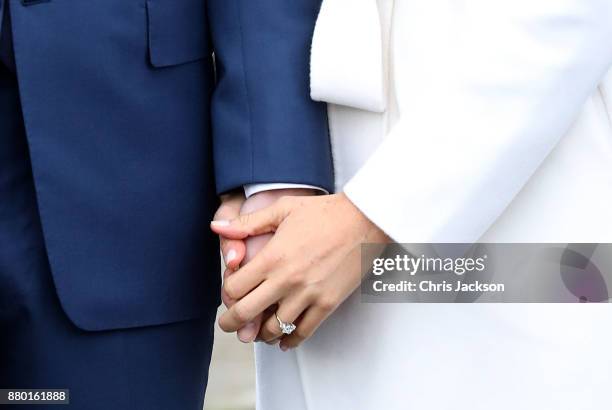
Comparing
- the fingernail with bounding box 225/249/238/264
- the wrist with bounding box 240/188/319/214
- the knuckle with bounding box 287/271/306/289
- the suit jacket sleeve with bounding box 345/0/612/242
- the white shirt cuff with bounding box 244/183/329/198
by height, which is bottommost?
the knuckle with bounding box 287/271/306/289

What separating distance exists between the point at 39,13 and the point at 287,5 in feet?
1.14

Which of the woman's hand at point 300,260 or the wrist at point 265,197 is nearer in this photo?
the woman's hand at point 300,260

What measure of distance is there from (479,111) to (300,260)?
1.00 ft

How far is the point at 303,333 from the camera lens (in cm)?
173

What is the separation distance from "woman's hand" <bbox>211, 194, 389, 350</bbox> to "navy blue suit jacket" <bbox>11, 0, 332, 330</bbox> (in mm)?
74

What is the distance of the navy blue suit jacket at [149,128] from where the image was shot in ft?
5.54

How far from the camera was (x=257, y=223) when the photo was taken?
67.0 inches

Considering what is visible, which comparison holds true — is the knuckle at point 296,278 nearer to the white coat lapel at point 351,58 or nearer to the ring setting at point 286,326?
the ring setting at point 286,326

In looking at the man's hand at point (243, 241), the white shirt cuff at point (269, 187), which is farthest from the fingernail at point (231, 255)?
the white shirt cuff at point (269, 187)

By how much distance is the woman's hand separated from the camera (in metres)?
1.65

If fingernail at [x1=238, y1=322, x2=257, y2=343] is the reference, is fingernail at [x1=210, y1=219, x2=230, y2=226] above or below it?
above

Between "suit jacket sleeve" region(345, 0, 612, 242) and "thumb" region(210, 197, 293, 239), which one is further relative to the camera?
"thumb" region(210, 197, 293, 239)

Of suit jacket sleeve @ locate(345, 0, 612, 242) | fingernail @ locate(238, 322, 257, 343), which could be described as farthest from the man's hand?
suit jacket sleeve @ locate(345, 0, 612, 242)

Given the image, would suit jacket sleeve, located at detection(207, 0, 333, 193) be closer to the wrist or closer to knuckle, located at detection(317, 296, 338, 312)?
the wrist
